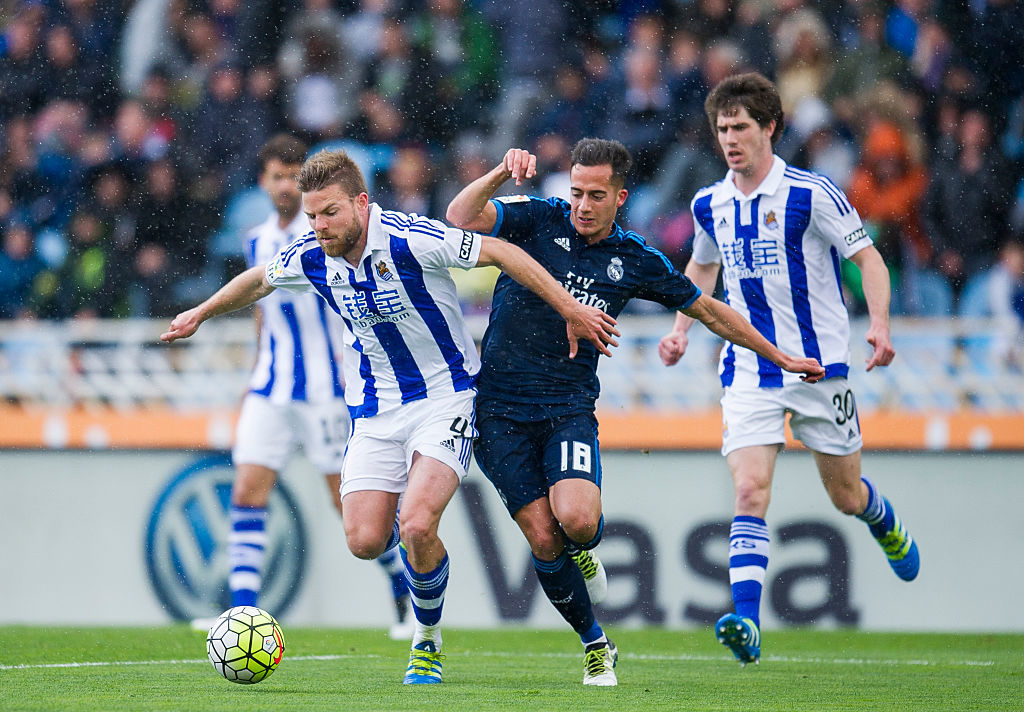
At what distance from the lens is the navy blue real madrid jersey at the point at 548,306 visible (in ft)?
19.2

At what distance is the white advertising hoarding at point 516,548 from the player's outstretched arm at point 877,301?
10.7 ft

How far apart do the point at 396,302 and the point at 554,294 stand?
0.71m

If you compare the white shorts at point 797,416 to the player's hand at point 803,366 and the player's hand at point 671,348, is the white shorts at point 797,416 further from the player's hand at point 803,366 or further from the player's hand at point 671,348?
the player's hand at point 803,366

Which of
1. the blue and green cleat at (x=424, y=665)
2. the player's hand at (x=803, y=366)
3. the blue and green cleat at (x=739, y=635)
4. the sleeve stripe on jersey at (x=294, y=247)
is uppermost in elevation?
the sleeve stripe on jersey at (x=294, y=247)

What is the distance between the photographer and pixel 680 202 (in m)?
11.0

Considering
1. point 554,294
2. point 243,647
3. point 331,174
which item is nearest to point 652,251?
point 554,294

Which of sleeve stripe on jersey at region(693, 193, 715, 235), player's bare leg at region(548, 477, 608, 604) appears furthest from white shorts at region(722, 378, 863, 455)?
player's bare leg at region(548, 477, 608, 604)

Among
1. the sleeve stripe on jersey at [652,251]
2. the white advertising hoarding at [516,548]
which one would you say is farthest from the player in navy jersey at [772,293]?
the white advertising hoarding at [516,548]

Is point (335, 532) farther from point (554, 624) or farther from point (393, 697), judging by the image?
point (393, 697)

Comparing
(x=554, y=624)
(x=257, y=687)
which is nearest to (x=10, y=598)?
(x=554, y=624)

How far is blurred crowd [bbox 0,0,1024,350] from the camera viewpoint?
10.7 meters

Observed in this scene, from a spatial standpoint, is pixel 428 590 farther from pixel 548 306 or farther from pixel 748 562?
pixel 748 562

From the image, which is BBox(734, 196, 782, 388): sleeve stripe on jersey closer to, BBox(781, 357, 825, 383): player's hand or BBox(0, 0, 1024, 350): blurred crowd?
BBox(781, 357, 825, 383): player's hand

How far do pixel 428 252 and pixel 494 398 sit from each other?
2.25 feet
